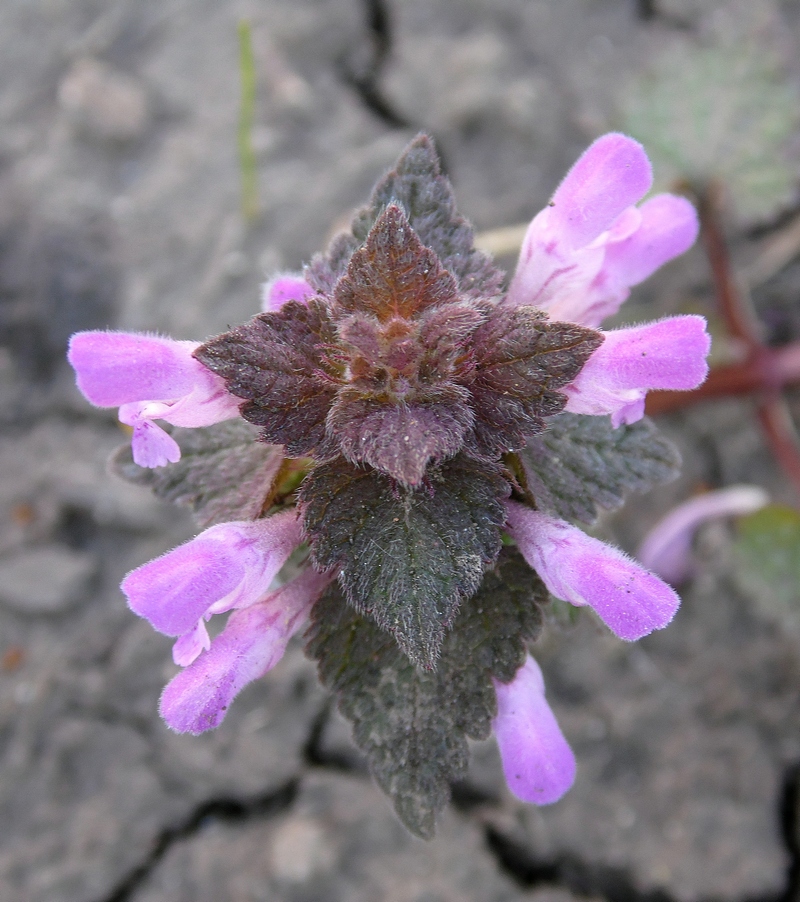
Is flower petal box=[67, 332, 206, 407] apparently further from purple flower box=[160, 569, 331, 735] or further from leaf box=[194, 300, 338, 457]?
purple flower box=[160, 569, 331, 735]

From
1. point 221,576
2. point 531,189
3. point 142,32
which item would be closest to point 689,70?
point 531,189

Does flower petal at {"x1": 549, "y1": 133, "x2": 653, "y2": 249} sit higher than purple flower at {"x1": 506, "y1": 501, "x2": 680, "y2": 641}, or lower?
higher

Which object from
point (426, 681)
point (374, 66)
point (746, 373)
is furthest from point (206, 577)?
point (374, 66)

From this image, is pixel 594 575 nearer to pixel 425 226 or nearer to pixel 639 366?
pixel 639 366

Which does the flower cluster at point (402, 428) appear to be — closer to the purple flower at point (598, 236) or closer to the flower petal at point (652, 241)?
the purple flower at point (598, 236)

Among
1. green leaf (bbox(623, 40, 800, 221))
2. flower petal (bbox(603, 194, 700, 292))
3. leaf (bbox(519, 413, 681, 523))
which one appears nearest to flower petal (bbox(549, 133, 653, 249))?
flower petal (bbox(603, 194, 700, 292))

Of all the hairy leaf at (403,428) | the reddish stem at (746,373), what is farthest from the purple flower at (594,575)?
the reddish stem at (746,373)

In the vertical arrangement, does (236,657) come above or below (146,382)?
below
